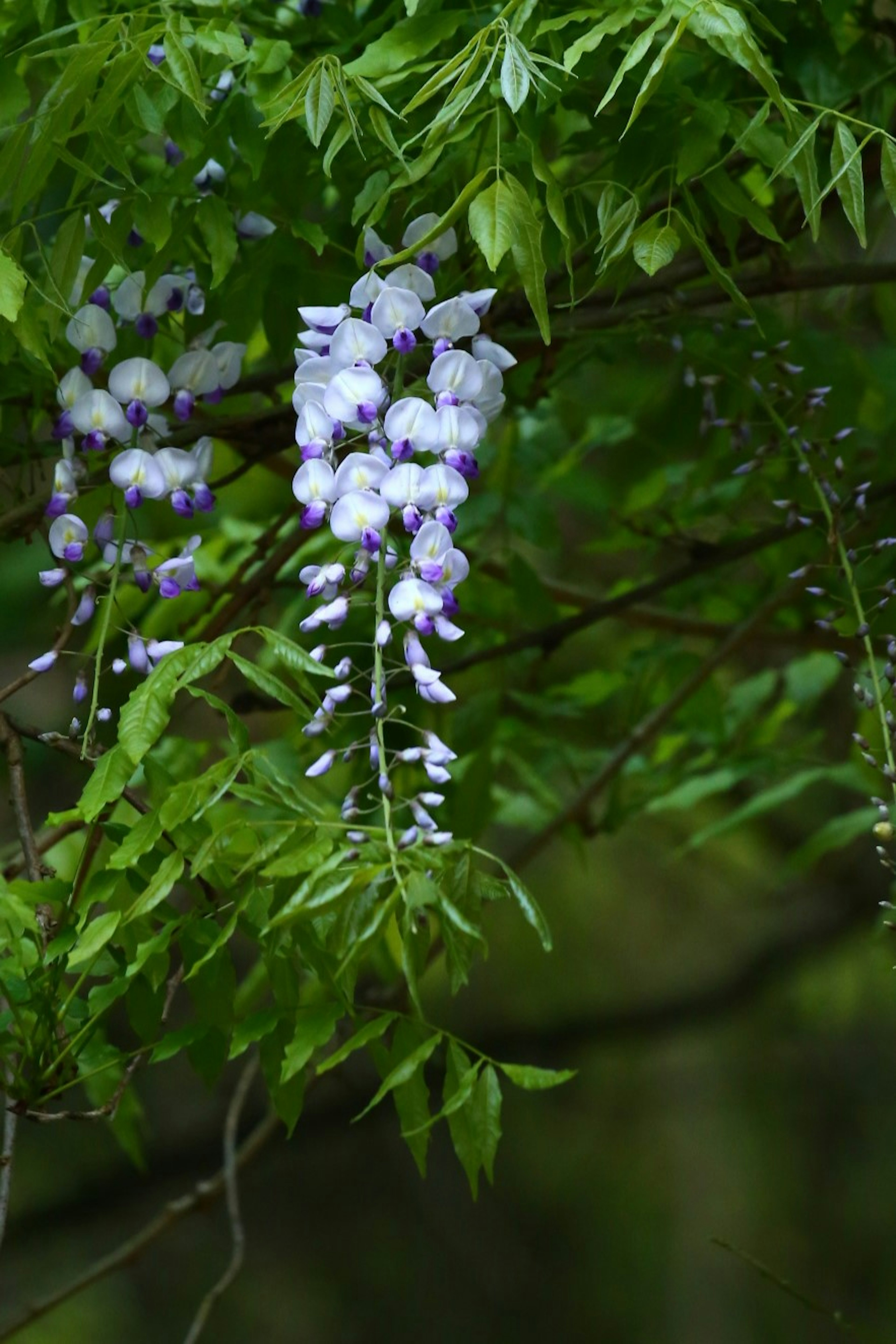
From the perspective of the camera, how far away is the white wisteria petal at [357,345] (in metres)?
0.70

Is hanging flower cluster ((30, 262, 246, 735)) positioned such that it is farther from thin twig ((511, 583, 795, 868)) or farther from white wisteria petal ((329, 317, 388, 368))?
thin twig ((511, 583, 795, 868))

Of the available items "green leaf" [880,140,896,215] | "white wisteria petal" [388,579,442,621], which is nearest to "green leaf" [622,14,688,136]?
"green leaf" [880,140,896,215]

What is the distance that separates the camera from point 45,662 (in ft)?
2.45

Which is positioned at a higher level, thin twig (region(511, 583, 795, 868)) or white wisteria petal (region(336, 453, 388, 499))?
white wisteria petal (region(336, 453, 388, 499))

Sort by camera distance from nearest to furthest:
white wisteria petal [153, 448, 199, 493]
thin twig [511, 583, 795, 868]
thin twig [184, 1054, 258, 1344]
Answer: white wisteria petal [153, 448, 199, 493] < thin twig [184, 1054, 258, 1344] < thin twig [511, 583, 795, 868]

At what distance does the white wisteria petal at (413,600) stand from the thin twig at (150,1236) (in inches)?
26.3

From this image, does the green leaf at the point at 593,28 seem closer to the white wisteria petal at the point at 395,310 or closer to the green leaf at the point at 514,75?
the green leaf at the point at 514,75

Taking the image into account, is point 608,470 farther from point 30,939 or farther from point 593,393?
point 30,939

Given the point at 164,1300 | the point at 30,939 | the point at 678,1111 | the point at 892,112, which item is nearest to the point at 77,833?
the point at 30,939

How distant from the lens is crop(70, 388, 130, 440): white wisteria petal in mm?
785

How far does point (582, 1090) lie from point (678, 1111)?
0.23 metres

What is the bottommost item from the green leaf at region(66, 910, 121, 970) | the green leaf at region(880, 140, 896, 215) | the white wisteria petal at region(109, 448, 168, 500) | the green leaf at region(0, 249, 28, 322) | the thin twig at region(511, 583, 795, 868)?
the thin twig at region(511, 583, 795, 868)

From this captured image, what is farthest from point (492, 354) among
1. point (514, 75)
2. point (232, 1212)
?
point (232, 1212)

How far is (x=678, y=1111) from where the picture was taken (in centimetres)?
346
